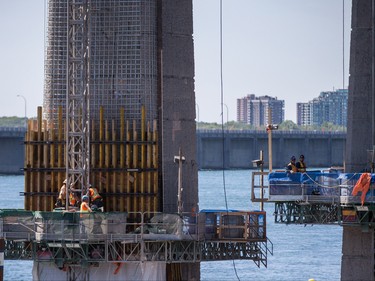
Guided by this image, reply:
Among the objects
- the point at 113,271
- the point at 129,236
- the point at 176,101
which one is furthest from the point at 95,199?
the point at 176,101

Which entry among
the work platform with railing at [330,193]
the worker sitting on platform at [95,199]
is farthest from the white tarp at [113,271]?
the work platform with railing at [330,193]

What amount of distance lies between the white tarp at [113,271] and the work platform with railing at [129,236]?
720 mm

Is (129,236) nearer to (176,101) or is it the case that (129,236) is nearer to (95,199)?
(95,199)

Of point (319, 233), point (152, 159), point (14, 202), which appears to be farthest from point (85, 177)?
point (14, 202)

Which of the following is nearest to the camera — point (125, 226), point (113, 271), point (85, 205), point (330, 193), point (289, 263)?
point (125, 226)

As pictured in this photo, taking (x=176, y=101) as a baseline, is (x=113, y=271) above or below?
below

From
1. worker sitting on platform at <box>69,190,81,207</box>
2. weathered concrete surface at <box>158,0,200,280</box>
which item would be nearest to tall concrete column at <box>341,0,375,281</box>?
weathered concrete surface at <box>158,0,200,280</box>

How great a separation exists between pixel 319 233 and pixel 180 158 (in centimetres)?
8577

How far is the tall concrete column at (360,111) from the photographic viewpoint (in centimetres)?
6394

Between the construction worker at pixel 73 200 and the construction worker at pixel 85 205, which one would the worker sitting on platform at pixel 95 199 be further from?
the construction worker at pixel 85 205

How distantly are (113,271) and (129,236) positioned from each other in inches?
104

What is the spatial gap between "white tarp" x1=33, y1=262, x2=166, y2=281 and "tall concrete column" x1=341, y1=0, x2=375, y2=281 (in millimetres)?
10189

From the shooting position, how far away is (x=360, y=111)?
6500 centimetres

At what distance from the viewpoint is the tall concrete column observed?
63.9 metres
